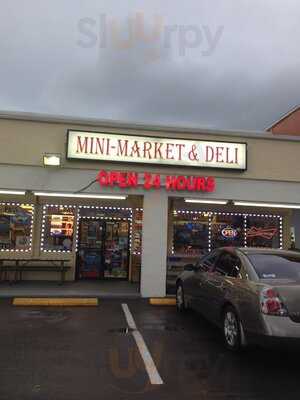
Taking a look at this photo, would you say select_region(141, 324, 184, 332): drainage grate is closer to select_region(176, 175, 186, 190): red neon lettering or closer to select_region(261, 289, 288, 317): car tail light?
select_region(261, 289, 288, 317): car tail light

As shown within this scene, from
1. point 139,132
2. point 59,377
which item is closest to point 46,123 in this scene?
point 139,132

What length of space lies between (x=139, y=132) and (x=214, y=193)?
2.80 metres

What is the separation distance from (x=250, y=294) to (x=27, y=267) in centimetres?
958

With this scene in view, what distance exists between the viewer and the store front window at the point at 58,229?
1550cm

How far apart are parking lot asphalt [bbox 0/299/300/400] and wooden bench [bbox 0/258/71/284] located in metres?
4.86

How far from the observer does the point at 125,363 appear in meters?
6.53

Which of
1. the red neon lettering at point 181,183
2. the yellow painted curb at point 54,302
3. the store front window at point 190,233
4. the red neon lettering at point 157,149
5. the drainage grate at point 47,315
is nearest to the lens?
the drainage grate at point 47,315

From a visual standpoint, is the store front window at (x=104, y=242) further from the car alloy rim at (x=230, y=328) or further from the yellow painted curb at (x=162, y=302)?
the car alloy rim at (x=230, y=328)

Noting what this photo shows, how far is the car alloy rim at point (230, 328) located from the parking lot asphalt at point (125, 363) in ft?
0.68

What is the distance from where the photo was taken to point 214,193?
13430mm

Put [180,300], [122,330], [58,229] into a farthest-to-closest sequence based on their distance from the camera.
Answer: [58,229] → [180,300] → [122,330]

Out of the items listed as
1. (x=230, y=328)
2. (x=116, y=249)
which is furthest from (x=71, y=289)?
Answer: (x=230, y=328)

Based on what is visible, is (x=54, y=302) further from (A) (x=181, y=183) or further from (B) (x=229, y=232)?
(B) (x=229, y=232)

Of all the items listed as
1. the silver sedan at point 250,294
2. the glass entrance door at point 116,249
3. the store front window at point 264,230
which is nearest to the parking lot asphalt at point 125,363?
the silver sedan at point 250,294
